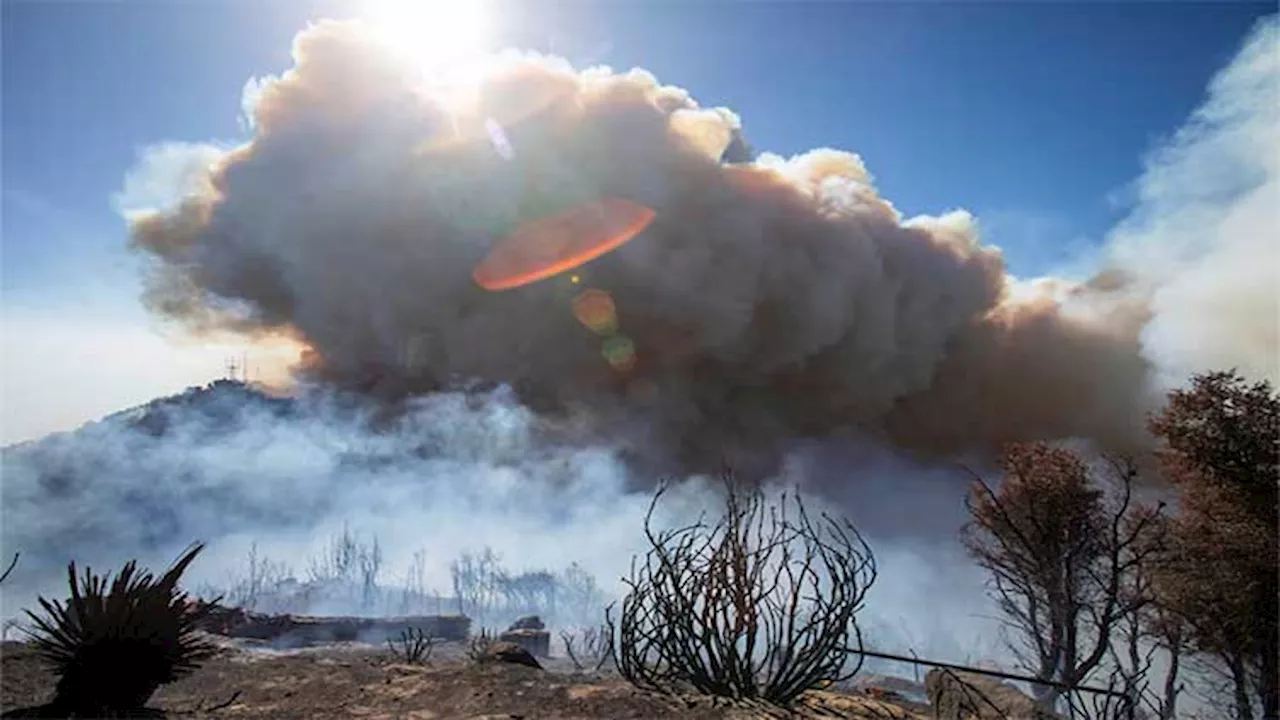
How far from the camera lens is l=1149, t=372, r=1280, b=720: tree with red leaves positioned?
41.0ft

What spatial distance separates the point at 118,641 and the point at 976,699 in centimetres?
844

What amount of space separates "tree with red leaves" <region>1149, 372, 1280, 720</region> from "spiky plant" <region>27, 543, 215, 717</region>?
Answer: 13486 mm

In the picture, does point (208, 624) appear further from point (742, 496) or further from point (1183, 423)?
point (1183, 423)

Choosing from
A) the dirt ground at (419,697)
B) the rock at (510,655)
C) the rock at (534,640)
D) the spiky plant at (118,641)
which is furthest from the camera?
the rock at (534,640)

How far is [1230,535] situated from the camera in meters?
12.6

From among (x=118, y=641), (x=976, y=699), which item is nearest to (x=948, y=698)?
(x=976, y=699)

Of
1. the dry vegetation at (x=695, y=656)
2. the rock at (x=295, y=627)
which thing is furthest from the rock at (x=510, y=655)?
the rock at (x=295, y=627)

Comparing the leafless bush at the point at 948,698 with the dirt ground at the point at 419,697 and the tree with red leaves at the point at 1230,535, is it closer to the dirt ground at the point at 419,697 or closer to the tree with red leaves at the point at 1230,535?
the dirt ground at the point at 419,697

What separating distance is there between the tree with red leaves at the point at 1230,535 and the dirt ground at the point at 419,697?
8988 mm

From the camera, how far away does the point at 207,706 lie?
6.54 metres

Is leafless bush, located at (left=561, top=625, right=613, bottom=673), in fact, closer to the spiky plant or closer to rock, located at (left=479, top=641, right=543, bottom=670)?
rock, located at (left=479, top=641, right=543, bottom=670)

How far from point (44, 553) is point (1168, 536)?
1212 inches

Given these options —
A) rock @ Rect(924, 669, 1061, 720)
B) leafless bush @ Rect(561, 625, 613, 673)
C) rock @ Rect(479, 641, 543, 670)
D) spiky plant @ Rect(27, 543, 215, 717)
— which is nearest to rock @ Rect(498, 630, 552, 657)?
leafless bush @ Rect(561, 625, 613, 673)

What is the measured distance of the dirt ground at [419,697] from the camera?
5.93m
